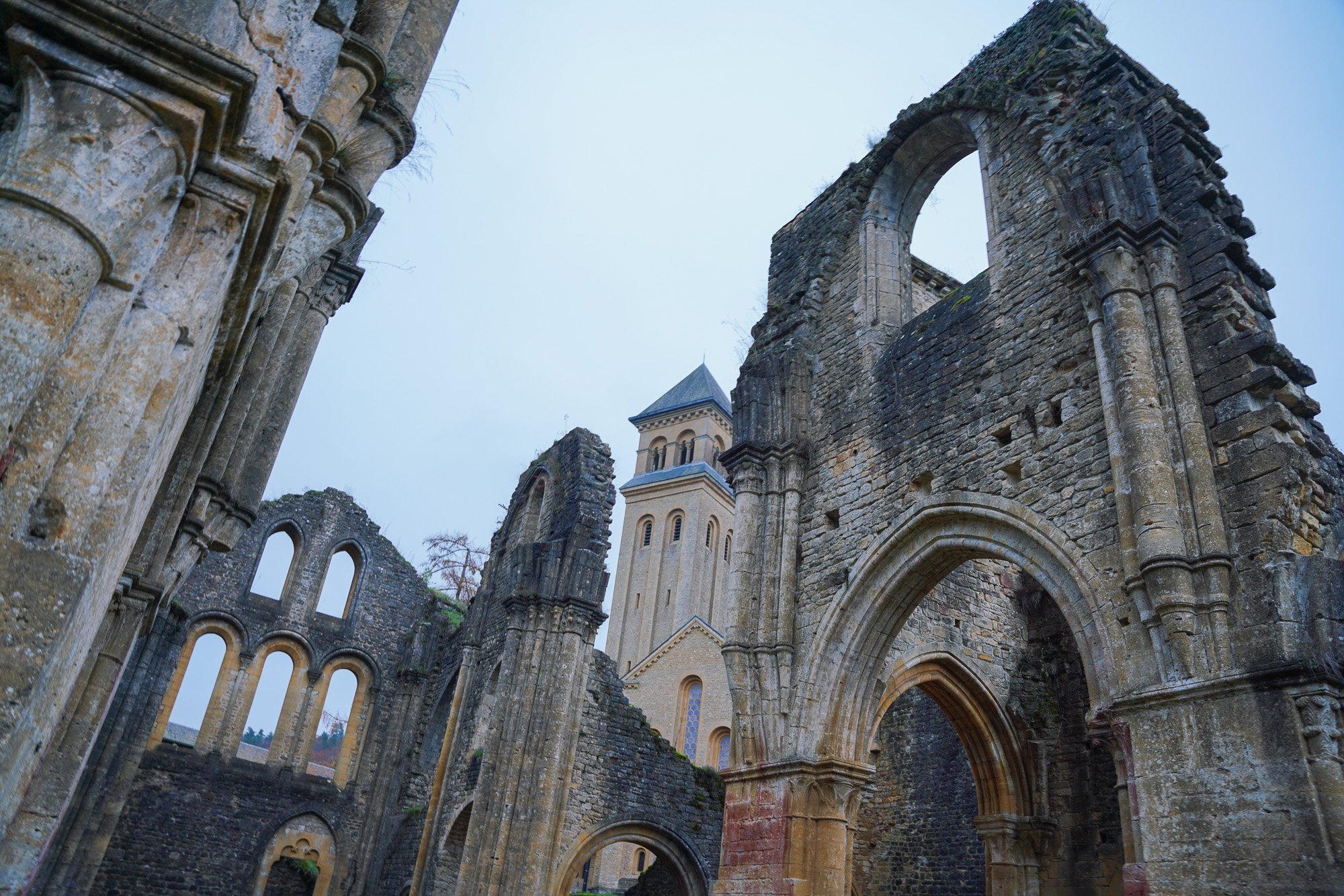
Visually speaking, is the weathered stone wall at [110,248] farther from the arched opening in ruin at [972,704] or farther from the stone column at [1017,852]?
the stone column at [1017,852]

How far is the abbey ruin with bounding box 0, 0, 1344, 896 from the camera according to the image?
208 cm

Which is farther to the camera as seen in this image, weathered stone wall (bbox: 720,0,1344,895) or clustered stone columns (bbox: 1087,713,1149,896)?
clustered stone columns (bbox: 1087,713,1149,896)

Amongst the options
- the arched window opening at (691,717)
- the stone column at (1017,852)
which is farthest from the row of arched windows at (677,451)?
the stone column at (1017,852)

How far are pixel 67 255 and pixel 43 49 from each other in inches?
19.9

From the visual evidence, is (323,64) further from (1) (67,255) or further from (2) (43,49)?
(1) (67,255)

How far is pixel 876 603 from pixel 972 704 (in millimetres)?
2426

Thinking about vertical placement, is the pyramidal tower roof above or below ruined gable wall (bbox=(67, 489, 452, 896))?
above

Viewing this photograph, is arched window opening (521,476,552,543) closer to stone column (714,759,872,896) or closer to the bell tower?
stone column (714,759,872,896)

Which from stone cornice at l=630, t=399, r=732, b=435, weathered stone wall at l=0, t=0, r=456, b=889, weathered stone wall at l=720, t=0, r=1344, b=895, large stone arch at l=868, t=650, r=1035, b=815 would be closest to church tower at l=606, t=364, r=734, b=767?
stone cornice at l=630, t=399, r=732, b=435

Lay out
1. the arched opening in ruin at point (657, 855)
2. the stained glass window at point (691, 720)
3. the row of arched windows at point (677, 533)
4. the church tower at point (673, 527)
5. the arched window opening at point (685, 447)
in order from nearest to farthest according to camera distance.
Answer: the arched opening in ruin at point (657, 855) < the stained glass window at point (691, 720) < the church tower at point (673, 527) < the row of arched windows at point (677, 533) < the arched window opening at point (685, 447)

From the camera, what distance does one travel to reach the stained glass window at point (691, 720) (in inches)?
1009

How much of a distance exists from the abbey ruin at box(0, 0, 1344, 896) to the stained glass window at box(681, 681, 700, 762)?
35.7 ft

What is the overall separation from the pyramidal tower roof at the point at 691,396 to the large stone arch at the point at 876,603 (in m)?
33.2

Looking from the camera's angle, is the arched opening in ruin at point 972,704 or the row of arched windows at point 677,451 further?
the row of arched windows at point 677,451
